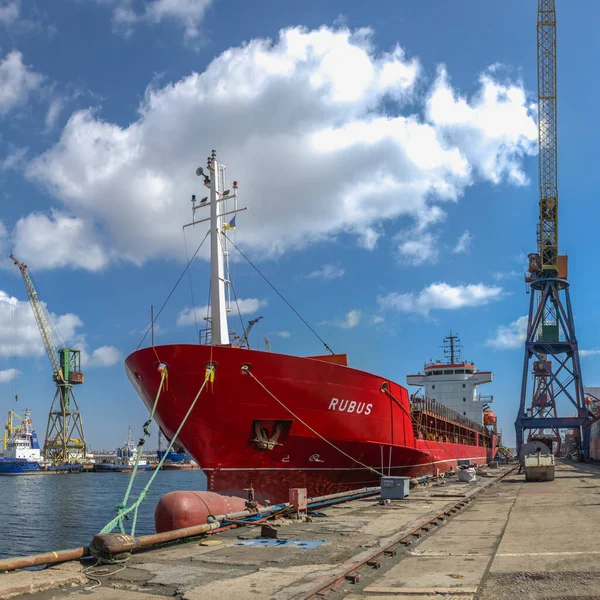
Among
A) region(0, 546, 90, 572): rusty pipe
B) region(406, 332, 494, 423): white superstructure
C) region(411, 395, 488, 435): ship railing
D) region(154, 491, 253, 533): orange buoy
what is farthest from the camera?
region(406, 332, 494, 423): white superstructure

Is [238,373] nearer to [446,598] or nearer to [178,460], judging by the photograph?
[446,598]

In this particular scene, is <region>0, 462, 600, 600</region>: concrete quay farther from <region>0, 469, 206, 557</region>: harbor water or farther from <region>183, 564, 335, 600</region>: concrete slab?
<region>0, 469, 206, 557</region>: harbor water

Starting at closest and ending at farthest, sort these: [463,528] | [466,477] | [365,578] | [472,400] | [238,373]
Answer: [365,578], [463,528], [238,373], [466,477], [472,400]

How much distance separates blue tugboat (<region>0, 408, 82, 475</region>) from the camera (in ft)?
290

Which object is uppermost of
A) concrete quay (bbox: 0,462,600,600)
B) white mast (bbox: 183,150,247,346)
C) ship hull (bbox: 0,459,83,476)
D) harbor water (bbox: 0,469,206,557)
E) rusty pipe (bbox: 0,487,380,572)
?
white mast (bbox: 183,150,247,346)

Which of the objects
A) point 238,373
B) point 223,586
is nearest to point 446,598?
point 223,586

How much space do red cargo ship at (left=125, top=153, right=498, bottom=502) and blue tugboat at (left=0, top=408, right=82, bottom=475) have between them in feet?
265

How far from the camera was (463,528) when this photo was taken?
1209 cm

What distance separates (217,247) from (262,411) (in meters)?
5.93

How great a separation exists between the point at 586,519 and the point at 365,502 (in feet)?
18.8

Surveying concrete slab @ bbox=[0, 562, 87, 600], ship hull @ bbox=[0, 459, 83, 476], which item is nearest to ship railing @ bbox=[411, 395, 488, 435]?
concrete slab @ bbox=[0, 562, 87, 600]

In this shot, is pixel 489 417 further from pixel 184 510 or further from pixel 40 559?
pixel 40 559

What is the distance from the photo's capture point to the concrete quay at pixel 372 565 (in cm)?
685

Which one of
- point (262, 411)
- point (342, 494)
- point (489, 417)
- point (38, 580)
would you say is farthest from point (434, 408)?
point (489, 417)
